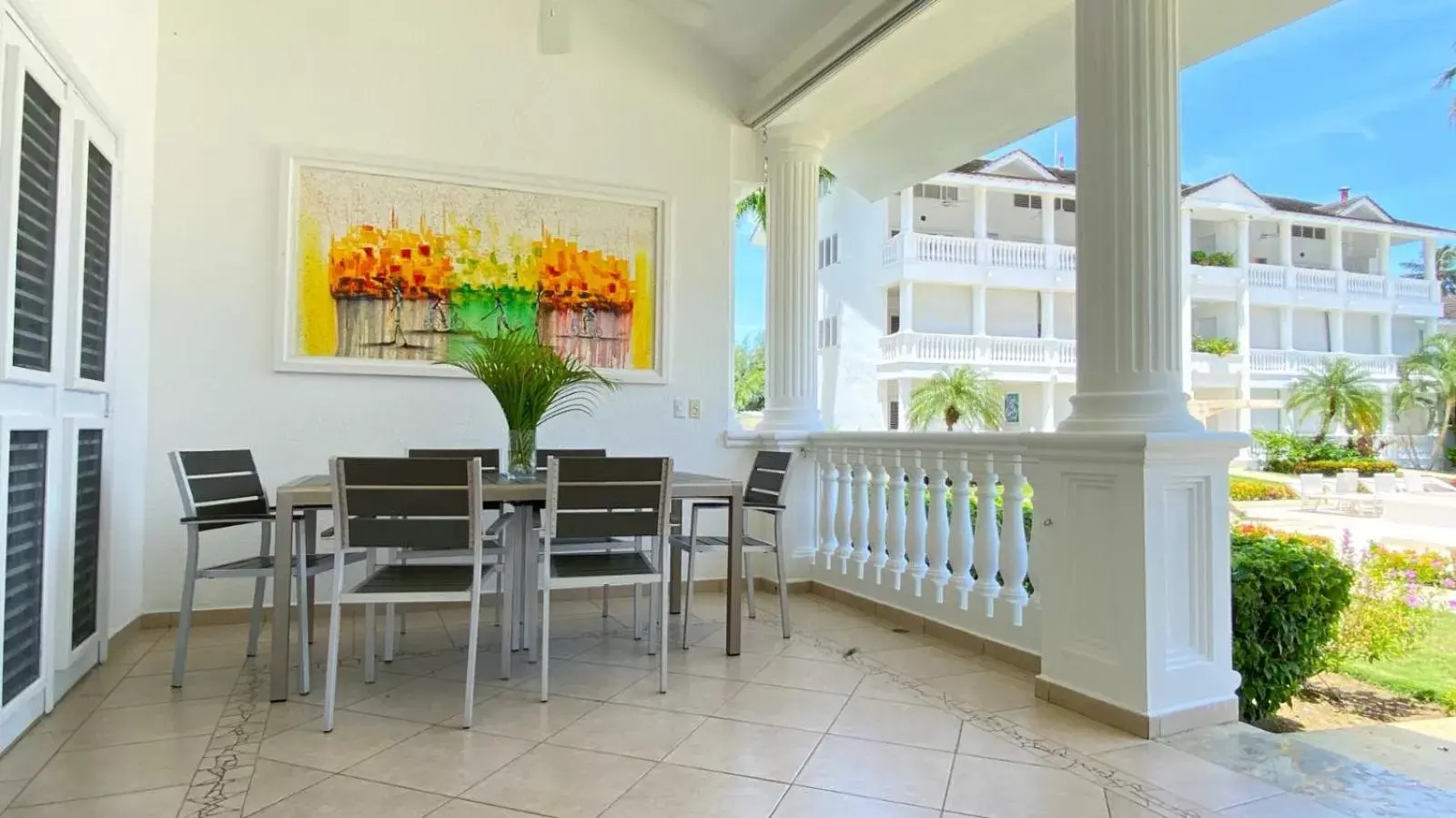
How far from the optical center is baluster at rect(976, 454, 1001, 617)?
10.4 feet

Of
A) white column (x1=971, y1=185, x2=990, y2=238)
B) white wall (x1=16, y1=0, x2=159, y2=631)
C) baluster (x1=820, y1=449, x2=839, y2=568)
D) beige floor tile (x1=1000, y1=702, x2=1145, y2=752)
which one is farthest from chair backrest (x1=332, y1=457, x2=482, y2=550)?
white column (x1=971, y1=185, x2=990, y2=238)

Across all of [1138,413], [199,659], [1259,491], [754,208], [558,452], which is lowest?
[1259,491]

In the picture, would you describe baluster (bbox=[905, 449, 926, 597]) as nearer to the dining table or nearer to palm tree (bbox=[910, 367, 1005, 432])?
the dining table

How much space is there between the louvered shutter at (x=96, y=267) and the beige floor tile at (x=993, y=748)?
324cm

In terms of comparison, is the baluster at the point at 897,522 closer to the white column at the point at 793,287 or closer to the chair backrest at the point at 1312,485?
the white column at the point at 793,287

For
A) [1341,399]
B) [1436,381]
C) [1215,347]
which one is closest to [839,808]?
[1215,347]

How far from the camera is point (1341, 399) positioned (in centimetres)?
1823

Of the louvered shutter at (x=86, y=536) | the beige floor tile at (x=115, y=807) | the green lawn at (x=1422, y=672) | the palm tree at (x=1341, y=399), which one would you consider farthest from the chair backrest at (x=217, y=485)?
the palm tree at (x=1341, y=399)

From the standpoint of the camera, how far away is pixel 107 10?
294cm

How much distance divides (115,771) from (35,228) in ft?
5.19

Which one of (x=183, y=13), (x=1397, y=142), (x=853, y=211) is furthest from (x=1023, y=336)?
(x=183, y=13)

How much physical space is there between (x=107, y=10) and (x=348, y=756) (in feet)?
9.70

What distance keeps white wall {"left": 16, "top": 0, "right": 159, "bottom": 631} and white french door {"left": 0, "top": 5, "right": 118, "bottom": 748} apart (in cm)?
20

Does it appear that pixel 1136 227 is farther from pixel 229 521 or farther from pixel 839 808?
pixel 229 521
